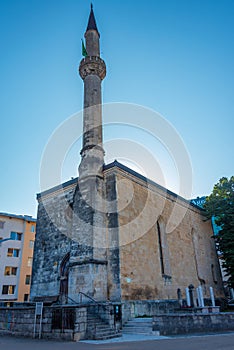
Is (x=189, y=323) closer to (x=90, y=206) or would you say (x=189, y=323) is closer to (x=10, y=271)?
(x=90, y=206)

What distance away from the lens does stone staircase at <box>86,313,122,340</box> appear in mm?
8609

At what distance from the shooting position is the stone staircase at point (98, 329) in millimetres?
8609

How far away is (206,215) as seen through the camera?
21.2 m

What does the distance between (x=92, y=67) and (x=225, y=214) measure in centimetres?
1353

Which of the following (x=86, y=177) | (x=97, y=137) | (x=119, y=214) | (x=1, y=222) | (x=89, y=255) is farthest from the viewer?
(x=1, y=222)

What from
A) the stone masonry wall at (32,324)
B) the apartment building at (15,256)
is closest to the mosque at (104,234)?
the stone masonry wall at (32,324)

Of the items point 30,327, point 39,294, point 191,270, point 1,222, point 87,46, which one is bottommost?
point 30,327

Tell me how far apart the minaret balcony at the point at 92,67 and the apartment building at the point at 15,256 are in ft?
56.9

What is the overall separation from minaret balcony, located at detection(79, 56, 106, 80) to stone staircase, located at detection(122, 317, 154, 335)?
14.4 m

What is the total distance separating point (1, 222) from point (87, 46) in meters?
19.2

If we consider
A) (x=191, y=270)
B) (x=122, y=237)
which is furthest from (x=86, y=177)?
(x=191, y=270)

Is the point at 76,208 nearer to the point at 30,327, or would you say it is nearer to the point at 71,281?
Answer: the point at 71,281

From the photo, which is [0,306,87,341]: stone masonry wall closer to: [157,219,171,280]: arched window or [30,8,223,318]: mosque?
[30,8,223,318]: mosque

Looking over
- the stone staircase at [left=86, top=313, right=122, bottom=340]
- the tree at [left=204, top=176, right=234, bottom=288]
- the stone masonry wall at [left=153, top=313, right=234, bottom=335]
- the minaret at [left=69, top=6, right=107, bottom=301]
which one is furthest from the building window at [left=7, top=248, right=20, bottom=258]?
the stone masonry wall at [left=153, top=313, right=234, bottom=335]
